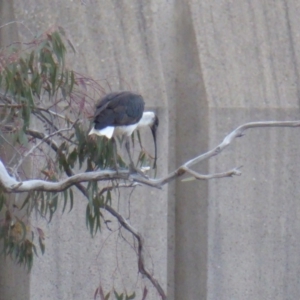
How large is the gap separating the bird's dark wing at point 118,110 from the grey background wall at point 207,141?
4.47 feet

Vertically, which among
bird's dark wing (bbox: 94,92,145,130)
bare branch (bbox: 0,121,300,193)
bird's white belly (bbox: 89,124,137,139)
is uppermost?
bird's dark wing (bbox: 94,92,145,130)

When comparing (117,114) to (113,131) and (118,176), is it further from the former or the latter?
(118,176)

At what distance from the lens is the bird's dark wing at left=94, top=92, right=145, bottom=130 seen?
3914 mm

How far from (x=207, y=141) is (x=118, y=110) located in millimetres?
1882

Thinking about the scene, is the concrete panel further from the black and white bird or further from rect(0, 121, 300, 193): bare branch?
rect(0, 121, 300, 193): bare branch

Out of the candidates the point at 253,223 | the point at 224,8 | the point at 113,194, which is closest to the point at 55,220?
the point at 113,194

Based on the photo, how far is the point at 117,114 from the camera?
4004mm

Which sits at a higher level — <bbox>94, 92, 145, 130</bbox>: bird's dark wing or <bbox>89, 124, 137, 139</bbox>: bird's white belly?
<bbox>94, 92, 145, 130</bbox>: bird's dark wing

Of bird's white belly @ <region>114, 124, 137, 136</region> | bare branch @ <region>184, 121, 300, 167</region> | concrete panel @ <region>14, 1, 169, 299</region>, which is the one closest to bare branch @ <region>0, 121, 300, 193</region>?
bare branch @ <region>184, 121, 300, 167</region>

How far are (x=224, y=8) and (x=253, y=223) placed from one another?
5.24 feet

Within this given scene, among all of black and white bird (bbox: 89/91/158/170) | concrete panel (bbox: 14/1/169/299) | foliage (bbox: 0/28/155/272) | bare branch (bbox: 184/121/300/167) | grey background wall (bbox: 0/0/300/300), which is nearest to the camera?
bare branch (bbox: 184/121/300/167)

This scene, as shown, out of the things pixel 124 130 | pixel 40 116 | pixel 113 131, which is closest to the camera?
pixel 113 131

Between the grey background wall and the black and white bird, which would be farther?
the grey background wall

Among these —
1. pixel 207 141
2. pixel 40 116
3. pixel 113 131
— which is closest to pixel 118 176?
pixel 113 131
